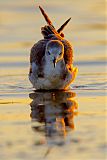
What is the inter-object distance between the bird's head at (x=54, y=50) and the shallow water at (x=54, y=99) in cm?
61

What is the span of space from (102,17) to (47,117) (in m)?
10.4

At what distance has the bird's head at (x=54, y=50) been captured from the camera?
44.8 ft

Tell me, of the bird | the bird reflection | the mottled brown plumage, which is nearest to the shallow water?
the bird reflection

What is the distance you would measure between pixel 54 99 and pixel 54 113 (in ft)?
4.29

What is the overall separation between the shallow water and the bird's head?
610 millimetres

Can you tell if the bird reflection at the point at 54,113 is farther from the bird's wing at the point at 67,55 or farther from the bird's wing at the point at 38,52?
the bird's wing at the point at 67,55

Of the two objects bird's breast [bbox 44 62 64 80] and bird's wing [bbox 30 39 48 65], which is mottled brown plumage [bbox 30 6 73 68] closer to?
bird's wing [bbox 30 39 48 65]

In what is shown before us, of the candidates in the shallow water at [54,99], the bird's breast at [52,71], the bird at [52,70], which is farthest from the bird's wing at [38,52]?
the shallow water at [54,99]

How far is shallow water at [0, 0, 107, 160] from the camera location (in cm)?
951

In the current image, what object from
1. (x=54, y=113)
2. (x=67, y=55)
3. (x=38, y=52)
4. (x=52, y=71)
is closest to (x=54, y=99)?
(x=52, y=71)

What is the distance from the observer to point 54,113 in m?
11.5

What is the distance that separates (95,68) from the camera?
15523 mm

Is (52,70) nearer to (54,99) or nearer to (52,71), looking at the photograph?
(52,71)

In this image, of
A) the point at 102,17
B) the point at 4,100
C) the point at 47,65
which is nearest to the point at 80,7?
the point at 102,17
